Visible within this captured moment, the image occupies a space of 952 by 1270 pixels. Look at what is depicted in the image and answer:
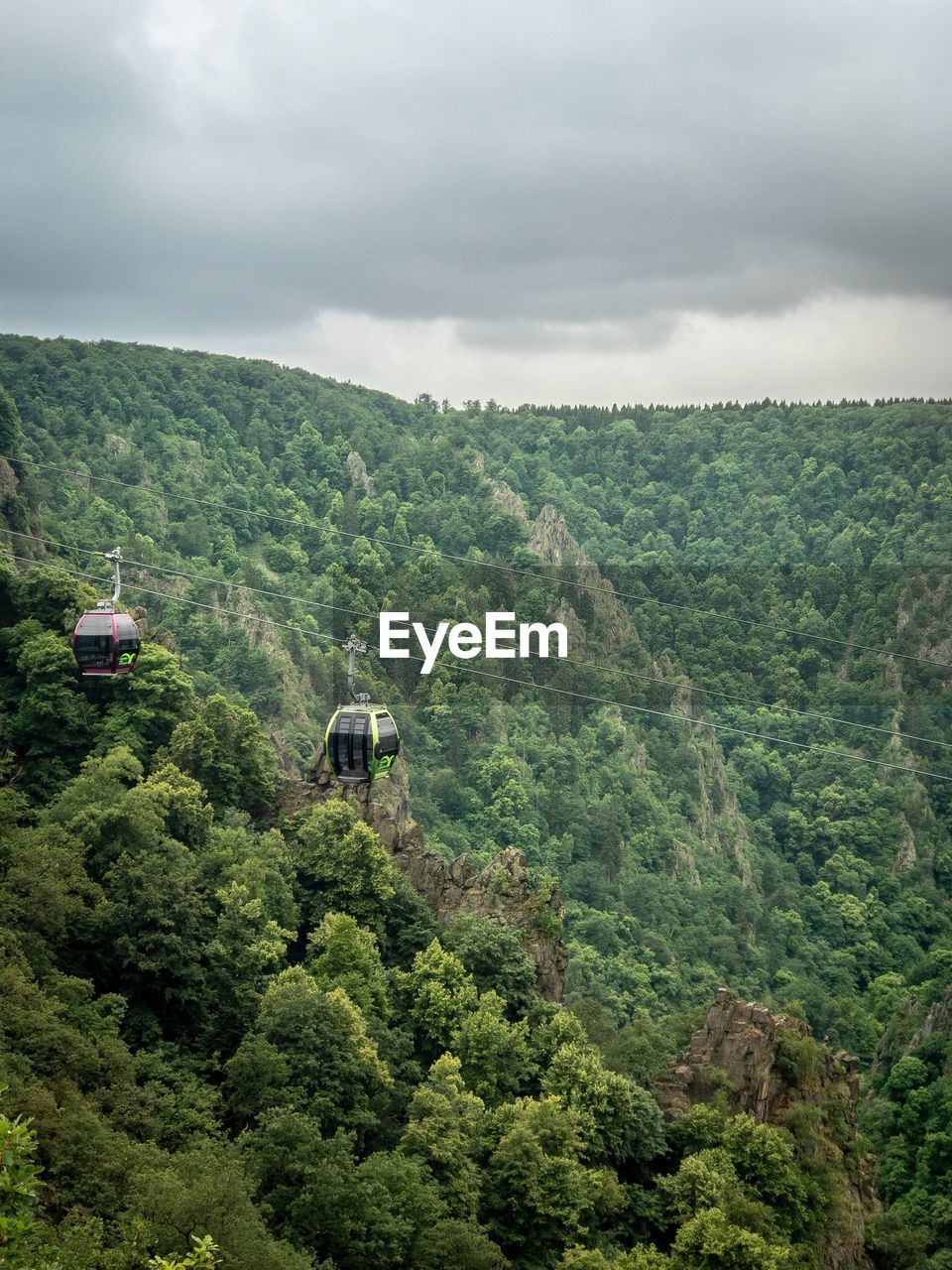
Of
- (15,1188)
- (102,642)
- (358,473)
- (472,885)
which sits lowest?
(472,885)

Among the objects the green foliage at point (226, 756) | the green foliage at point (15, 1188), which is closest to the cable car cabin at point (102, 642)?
the green foliage at point (226, 756)

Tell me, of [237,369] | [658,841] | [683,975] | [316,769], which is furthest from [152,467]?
[316,769]

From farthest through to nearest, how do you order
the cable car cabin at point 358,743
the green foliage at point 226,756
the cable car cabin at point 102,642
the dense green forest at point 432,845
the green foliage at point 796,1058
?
the green foliage at point 796,1058, the green foliage at point 226,756, the cable car cabin at point 102,642, the cable car cabin at point 358,743, the dense green forest at point 432,845

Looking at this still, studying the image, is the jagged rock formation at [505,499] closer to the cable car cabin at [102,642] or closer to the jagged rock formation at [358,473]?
the jagged rock formation at [358,473]

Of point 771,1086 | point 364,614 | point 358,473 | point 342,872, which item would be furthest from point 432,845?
point 358,473

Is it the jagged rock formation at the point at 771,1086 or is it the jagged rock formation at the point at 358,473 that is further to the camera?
the jagged rock formation at the point at 358,473

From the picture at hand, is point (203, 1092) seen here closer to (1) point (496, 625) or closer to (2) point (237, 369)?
(1) point (496, 625)

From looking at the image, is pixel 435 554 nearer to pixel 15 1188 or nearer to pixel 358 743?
pixel 358 743
